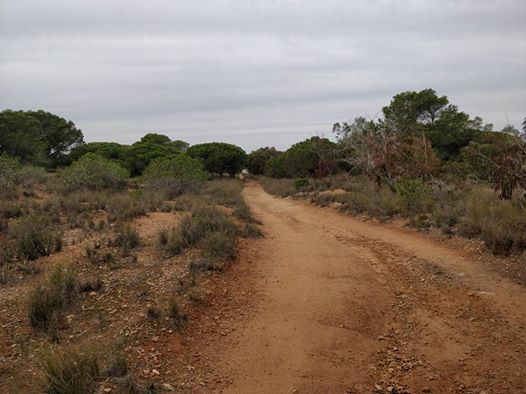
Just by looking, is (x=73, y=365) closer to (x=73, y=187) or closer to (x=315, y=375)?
(x=315, y=375)

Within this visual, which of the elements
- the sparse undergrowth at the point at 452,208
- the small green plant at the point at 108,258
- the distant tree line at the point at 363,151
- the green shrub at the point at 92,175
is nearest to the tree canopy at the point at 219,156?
the distant tree line at the point at 363,151

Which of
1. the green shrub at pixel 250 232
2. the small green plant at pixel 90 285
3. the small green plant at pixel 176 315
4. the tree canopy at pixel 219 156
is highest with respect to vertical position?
the tree canopy at pixel 219 156

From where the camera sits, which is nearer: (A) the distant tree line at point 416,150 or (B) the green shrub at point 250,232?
(A) the distant tree line at point 416,150

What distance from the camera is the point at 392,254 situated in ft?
31.8

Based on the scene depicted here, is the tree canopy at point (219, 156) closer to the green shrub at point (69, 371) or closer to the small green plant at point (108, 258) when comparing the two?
the small green plant at point (108, 258)

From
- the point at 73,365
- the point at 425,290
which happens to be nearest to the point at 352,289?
the point at 425,290

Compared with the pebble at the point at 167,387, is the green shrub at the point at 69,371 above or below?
above

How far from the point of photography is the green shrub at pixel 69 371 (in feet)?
13.8

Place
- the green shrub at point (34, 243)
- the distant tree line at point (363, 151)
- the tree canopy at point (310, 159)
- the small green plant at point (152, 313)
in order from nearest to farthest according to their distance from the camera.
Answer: the small green plant at point (152, 313) < the green shrub at point (34, 243) < the distant tree line at point (363, 151) < the tree canopy at point (310, 159)

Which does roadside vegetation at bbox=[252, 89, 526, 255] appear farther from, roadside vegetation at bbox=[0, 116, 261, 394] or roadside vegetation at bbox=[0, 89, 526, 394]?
roadside vegetation at bbox=[0, 116, 261, 394]

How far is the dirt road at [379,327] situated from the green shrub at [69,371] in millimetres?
1360

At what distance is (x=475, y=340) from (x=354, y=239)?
6156 mm

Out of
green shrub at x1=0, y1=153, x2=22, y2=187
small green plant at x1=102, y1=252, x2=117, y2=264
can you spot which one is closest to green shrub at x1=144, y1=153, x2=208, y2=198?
green shrub at x1=0, y1=153, x2=22, y2=187

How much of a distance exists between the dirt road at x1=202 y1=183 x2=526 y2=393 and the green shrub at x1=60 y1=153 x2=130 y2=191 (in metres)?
13.2
